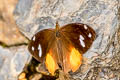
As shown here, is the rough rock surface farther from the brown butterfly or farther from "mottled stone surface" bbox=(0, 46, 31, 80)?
"mottled stone surface" bbox=(0, 46, 31, 80)

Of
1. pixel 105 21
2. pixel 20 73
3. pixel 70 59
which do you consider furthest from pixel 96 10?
pixel 20 73

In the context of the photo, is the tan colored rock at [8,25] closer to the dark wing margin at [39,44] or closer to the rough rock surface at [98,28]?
the rough rock surface at [98,28]

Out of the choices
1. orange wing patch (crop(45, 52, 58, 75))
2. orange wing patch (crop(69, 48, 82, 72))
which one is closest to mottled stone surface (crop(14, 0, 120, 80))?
orange wing patch (crop(69, 48, 82, 72))

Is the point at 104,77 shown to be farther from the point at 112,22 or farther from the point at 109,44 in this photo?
the point at 112,22

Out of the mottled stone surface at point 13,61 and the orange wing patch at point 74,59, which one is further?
the mottled stone surface at point 13,61

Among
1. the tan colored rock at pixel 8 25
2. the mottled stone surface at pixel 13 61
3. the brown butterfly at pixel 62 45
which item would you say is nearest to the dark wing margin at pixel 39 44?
the brown butterfly at pixel 62 45

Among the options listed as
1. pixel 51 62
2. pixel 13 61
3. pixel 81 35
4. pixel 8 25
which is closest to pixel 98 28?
pixel 81 35
